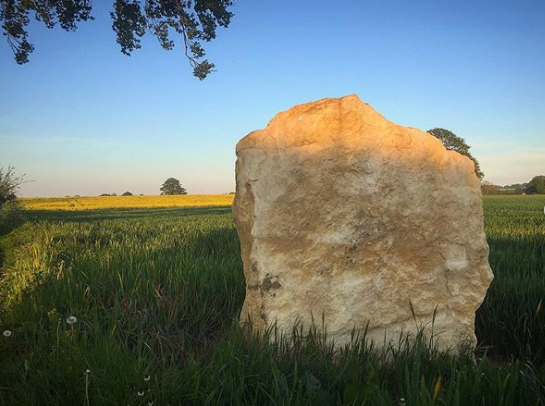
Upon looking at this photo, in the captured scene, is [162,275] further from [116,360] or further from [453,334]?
[453,334]

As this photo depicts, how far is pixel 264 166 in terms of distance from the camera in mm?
3100

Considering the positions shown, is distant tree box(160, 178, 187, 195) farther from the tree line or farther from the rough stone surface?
the rough stone surface

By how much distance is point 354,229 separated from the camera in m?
3.08

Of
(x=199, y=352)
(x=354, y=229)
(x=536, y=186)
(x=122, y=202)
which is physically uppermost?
(x=536, y=186)

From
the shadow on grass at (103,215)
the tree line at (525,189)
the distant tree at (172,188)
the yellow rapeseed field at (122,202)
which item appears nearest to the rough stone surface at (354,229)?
the shadow on grass at (103,215)

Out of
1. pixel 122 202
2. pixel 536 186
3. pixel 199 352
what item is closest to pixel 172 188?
pixel 122 202

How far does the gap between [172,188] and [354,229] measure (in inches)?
4442

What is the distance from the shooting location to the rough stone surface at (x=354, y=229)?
303 centimetres

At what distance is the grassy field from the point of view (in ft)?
6.99

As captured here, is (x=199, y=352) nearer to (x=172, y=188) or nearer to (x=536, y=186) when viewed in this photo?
(x=536, y=186)

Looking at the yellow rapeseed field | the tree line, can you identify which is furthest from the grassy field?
the tree line

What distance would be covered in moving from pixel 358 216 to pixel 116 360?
1.81m

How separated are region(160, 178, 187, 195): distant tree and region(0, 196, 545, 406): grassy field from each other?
108 meters

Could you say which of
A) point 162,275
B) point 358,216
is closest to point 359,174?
point 358,216
